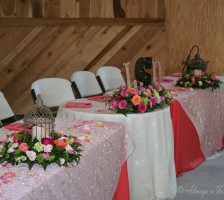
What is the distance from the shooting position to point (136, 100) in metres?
2.96

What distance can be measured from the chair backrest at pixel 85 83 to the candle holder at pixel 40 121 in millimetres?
2035

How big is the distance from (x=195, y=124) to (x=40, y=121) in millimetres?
2206

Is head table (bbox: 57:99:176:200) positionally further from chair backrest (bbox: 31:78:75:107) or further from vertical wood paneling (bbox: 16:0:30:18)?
vertical wood paneling (bbox: 16:0:30:18)

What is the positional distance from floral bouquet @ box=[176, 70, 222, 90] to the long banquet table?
0.06 metres

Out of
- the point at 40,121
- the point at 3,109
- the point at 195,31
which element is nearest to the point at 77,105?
the point at 3,109

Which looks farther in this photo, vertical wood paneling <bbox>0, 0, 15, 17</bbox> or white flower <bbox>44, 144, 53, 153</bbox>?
vertical wood paneling <bbox>0, 0, 15, 17</bbox>

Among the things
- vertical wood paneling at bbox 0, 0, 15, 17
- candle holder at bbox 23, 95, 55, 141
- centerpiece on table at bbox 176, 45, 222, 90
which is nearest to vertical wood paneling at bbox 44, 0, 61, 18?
vertical wood paneling at bbox 0, 0, 15, 17

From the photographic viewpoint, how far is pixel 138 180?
306 cm

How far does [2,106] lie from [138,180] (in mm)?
1064

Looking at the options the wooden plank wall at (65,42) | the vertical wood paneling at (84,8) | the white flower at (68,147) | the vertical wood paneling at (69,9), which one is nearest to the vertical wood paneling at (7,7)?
the wooden plank wall at (65,42)

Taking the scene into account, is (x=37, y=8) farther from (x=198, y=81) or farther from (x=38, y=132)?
(x=38, y=132)

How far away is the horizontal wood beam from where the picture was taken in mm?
5223

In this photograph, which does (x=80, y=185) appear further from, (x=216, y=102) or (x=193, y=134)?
(x=216, y=102)
